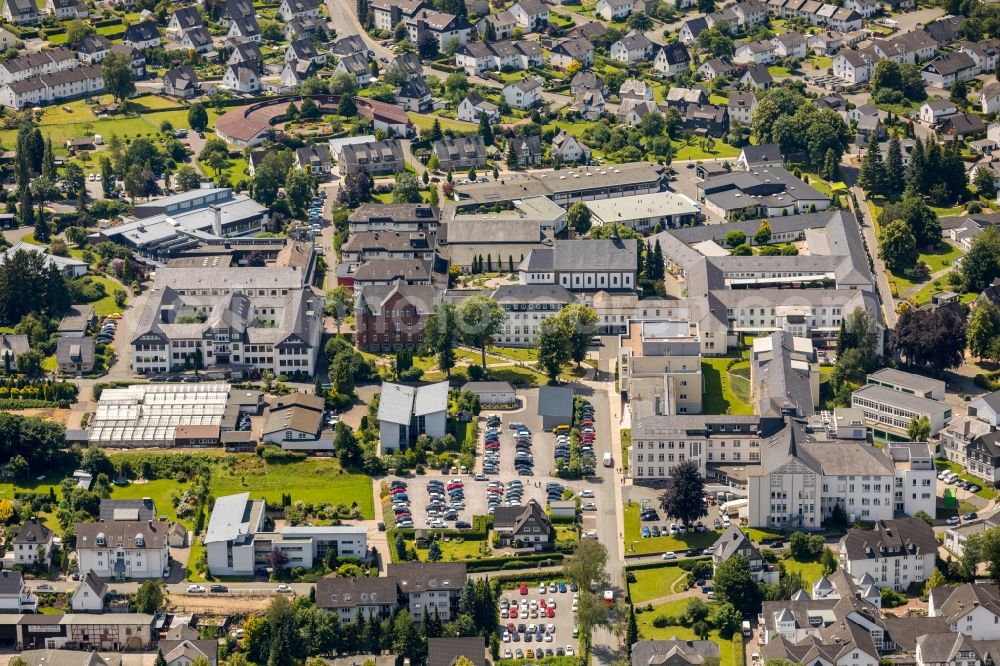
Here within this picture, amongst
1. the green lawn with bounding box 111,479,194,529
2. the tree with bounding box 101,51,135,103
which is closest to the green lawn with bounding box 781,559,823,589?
the green lawn with bounding box 111,479,194,529

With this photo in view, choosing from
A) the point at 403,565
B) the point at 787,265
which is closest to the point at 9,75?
the point at 787,265

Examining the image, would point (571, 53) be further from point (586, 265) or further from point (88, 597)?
point (88, 597)

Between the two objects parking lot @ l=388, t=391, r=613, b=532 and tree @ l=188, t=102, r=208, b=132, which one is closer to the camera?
parking lot @ l=388, t=391, r=613, b=532

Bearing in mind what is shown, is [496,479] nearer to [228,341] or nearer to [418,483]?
[418,483]

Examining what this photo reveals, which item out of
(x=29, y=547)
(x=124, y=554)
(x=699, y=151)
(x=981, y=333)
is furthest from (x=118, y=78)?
(x=981, y=333)

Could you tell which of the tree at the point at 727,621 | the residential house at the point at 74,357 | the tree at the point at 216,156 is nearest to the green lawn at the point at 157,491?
the residential house at the point at 74,357

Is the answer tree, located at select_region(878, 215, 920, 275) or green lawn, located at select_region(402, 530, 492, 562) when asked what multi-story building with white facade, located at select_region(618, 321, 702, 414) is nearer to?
green lawn, located at select_region(402, 530, 492, 562)
